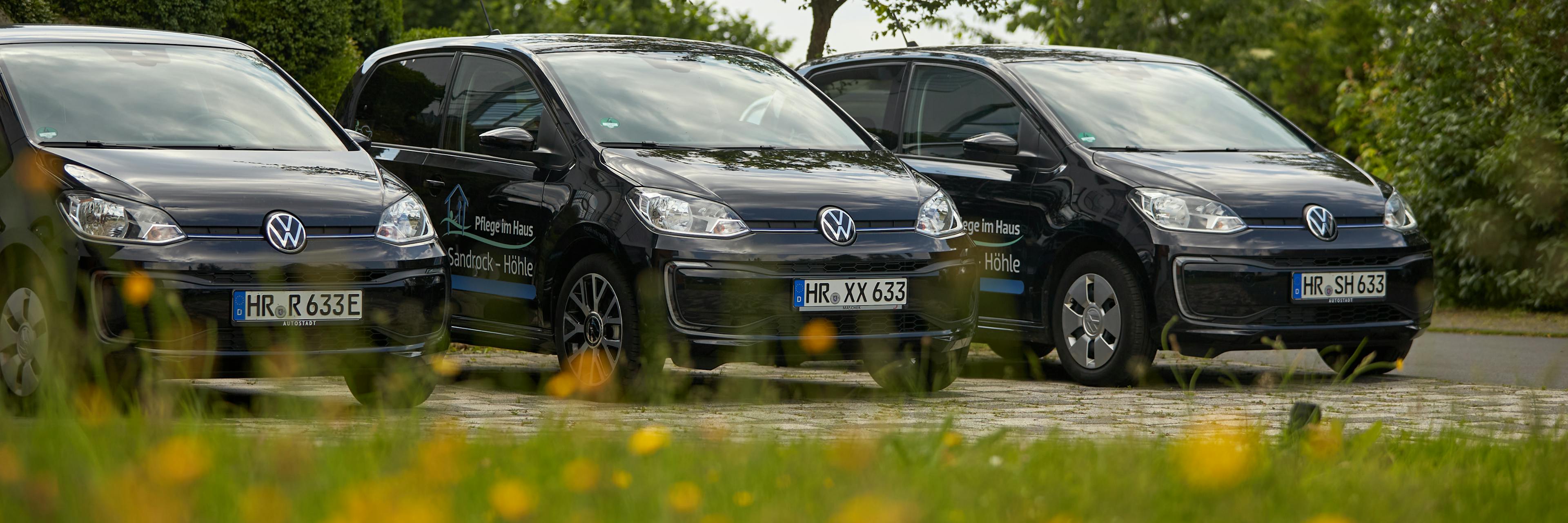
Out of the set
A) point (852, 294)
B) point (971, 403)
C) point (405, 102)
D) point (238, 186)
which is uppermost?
point (405, 102)

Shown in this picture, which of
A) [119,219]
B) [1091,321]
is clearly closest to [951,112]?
[1091,321]

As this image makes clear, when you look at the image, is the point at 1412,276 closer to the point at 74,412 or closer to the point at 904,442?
the point at 904,442

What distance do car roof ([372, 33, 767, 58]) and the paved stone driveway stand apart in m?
1.60

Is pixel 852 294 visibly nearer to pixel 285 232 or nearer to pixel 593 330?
pixel 593 330

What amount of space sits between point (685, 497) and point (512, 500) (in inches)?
17.7

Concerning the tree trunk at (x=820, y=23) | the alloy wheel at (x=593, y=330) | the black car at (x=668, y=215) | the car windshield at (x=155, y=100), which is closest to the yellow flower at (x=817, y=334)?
the black car at (x=668, y=215)

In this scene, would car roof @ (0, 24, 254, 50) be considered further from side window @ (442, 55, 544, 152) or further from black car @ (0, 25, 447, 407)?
side window @ (442, 55, 544, 152)

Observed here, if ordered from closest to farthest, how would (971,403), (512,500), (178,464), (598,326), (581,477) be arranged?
(512,500), (178,464), (581,477), (598,326), (971,403)

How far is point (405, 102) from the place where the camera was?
9.20 meters

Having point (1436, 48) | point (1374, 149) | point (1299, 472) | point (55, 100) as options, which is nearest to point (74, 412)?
point (1299, 472)

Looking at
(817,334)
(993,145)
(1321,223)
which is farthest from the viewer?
(993,145)

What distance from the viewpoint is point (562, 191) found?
7801 millimetres

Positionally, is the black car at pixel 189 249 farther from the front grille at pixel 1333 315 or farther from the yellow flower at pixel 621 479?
the front grille at pixel 1333 315

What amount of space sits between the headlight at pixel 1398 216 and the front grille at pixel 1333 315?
403 mm
